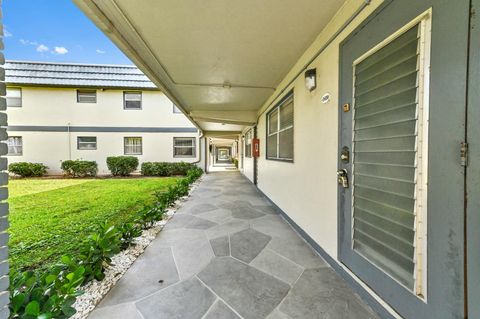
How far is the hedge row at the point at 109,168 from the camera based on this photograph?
10.1 m

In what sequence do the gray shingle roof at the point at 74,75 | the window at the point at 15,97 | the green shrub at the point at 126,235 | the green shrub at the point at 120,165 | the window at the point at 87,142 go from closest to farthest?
the green shrub at the point at 126,235 < the green shrub at the point at 120,165 < the gray shingle roof at the point at 74,75 < the window at the point at 15,97 < the window at the point at 87,142

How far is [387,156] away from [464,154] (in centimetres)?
48

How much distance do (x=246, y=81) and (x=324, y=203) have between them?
8.85 feet

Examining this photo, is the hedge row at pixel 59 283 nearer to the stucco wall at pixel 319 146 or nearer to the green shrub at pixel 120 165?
the stucco wall at pixel 319 146

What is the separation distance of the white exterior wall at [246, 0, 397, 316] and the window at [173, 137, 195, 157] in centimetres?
893

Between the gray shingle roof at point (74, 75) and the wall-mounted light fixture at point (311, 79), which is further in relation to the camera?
the gray shingle roof at point (74, 75)

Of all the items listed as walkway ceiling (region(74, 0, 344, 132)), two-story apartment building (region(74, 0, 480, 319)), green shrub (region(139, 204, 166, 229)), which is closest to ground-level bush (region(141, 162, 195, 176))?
walkway ceiling (region(74, 0, 344, 132))

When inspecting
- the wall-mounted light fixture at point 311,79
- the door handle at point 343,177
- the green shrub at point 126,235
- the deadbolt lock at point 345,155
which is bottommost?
the green shrub at point 126,235

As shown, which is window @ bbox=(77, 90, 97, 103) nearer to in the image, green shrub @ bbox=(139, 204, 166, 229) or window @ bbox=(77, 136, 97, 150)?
window @ bbox=(77, 136, 97, 150)

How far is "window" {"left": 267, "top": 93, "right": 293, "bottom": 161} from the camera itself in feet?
11.7

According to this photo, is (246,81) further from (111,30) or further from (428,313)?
(428,313)

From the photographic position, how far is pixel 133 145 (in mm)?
11344

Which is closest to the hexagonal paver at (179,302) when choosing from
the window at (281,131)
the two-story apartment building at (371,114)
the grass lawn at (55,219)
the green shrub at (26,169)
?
the two-story apartment building at (371,114)

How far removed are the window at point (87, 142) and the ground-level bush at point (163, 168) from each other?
3135 millimetres
